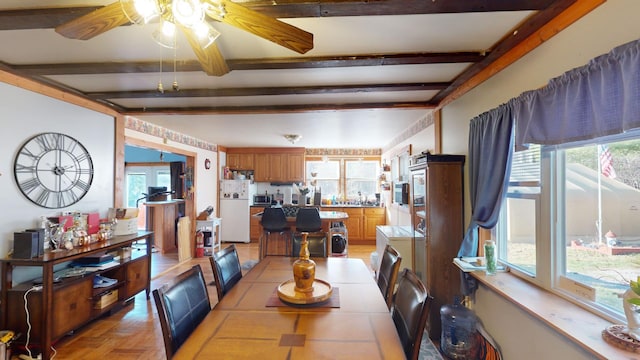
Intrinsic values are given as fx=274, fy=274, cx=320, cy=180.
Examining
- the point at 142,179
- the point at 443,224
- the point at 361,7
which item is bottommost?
the point at 443,224

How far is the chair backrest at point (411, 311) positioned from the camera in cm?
121

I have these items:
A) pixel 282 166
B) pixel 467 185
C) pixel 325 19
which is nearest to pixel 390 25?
pixel 325 19

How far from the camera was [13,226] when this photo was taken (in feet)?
7.75

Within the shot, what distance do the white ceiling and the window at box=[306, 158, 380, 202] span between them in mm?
2741

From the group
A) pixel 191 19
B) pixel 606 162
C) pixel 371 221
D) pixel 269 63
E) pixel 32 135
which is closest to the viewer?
pixel 191 19

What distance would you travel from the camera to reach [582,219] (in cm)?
154

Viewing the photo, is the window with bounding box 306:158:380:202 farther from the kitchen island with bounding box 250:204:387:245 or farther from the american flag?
the american flag

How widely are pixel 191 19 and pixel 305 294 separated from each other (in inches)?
59.3

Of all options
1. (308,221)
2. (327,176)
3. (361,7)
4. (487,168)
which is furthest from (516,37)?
(327,176)

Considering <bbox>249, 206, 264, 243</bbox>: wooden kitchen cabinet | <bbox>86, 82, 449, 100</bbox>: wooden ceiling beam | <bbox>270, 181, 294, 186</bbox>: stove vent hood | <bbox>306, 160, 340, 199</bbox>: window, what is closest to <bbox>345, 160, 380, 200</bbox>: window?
<bbox>306, 160, 340, 199</bbox>: window

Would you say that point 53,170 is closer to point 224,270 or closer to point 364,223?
point 224,270

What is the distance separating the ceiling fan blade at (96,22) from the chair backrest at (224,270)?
1.44m

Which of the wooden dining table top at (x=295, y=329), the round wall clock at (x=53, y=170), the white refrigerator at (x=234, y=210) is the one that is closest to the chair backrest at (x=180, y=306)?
the wooden dining table top at (x=295, y=329)

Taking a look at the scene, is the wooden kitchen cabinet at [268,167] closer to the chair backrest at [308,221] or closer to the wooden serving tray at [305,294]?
the chair backrest at [308,221]
